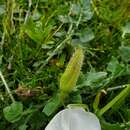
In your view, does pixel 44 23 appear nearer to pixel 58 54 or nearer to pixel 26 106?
pixel 58 54

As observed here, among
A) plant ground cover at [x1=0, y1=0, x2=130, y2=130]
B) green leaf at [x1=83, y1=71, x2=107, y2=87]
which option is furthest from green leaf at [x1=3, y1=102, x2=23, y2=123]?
green leaf at [x1=83, y1=71, x2=107, y2=87]

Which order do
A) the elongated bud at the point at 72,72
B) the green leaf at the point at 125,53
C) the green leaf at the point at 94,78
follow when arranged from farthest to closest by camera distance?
the green leaf at the point at 125,53, the green leaf at the point at 94,78, the elongated bud at the point at 72,72

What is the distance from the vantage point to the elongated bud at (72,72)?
0.82 m

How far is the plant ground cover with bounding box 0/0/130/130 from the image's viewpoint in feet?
3.00

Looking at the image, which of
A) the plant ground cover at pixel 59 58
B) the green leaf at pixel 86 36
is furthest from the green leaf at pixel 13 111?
the green leaf at pixel 86 36

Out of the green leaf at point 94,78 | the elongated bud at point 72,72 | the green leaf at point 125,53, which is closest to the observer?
the elongated bud at point 72,72

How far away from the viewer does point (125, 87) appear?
97 cm

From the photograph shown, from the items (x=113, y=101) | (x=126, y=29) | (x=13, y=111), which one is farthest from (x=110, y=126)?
(x=126, y=29)

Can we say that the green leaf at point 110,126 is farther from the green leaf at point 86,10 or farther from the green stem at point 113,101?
the green leaf at point 86,10

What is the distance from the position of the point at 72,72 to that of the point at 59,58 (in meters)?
0.20

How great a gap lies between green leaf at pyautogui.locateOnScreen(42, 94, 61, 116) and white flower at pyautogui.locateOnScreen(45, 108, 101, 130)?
5 cm

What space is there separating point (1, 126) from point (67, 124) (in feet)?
0.46

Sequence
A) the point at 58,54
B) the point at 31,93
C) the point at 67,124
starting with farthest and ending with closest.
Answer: the point at 58,54 → the point at 31,93 → the point at 67,124

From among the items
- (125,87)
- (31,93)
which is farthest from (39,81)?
(125,87)
